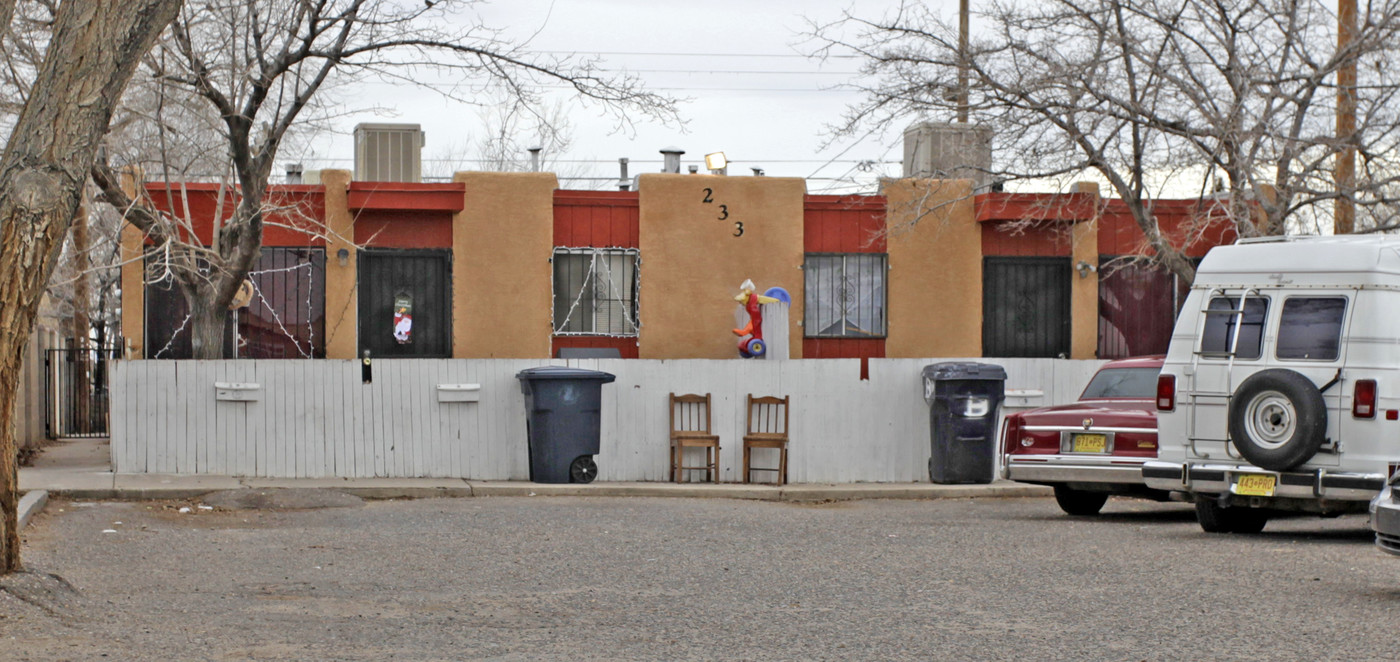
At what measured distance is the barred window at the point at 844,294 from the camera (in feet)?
77.9

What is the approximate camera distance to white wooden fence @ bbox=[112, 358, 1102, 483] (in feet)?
54.9

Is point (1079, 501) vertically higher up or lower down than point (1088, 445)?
lower down

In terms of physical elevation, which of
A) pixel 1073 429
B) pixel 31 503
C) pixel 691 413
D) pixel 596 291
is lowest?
pixel 31 503

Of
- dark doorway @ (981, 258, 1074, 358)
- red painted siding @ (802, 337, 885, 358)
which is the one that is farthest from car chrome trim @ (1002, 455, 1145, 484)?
dark doorway @ (981, 258, 1074, 358)

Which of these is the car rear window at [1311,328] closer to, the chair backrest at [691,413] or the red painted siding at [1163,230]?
the chair backrest at [691,413]

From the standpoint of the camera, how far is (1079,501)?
14.6m

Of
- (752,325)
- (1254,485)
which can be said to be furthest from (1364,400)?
(752,325)

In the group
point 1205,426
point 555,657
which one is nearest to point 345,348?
point 1205,426

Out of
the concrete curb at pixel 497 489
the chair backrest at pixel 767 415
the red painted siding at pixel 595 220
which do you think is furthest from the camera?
the red painted siding at pixel 595 220

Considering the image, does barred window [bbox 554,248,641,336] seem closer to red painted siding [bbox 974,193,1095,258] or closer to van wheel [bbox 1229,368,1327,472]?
red painted siding [bbox 974,193,1095,258]

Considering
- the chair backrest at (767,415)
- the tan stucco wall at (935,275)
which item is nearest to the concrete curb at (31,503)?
the chair backrest at (767,415)

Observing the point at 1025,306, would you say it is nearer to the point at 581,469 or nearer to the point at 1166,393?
the point at 581,469

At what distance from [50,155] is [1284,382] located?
28.0 feet

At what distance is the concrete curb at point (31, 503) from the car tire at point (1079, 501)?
29.4ft
